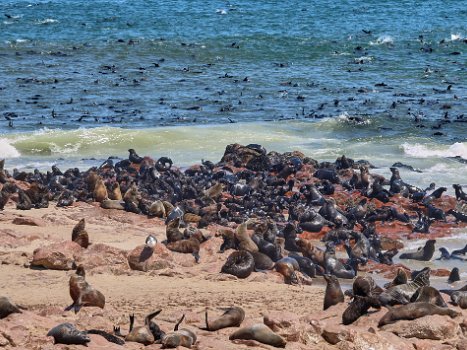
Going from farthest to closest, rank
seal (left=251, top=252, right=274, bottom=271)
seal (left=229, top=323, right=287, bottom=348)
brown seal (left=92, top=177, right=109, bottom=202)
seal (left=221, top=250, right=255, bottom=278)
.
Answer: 1. brown seal (left=92, top=177, right=109, bottom=202)
2. seal (left=251, top=252, right=274, bottom=271)
3. seal (left=221, top=250, right=255, bottom=278)
4. seal (left=229, top=323, right=287, bottom=348)

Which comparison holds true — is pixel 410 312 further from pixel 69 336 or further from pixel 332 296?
pixel 69 336

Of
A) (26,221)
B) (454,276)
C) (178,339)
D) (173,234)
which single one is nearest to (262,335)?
(178,339)

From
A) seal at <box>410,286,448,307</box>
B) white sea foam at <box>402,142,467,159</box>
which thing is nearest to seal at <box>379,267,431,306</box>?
seal at <box>410,286,448,307</box>

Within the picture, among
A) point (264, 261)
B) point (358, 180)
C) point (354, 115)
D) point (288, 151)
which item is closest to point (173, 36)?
point (354, 115)

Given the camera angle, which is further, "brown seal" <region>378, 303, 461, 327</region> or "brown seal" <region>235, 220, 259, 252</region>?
"brown seal" <region>235, 220, 259, 252</region>

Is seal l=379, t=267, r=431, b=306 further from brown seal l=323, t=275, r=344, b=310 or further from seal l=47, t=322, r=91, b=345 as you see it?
seal l=47, t=322, r=91, b=345

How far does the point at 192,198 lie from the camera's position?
15.1 meters

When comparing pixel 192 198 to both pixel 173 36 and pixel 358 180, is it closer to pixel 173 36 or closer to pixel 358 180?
pixel 358 180

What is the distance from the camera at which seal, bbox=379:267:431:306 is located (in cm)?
952

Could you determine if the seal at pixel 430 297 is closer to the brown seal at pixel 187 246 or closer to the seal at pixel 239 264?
the seal at pixel 239 264

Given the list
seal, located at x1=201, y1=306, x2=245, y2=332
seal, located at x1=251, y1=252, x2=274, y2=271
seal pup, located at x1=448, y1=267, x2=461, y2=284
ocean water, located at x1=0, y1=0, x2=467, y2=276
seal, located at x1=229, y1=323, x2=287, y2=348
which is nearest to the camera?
seal, located at x1=229, y1=323, x2=287, y2=348

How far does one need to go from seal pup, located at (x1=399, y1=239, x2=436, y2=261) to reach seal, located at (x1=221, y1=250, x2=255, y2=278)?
257 centimetres

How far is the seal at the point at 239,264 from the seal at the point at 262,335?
221 centimetres

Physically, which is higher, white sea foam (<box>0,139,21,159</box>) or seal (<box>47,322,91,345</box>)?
seal (<box>47,322,91,345</box>)
